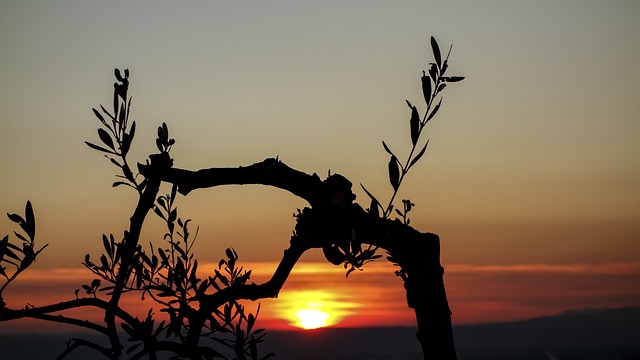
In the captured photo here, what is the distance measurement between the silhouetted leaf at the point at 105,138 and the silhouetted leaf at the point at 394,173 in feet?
8.03

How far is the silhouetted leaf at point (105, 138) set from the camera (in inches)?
265

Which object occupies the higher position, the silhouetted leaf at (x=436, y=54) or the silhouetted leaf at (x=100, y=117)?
the silhouetted leaf at (x=436, y=54)

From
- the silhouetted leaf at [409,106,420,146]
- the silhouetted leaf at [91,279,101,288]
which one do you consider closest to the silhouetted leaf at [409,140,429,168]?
the silhouetted leaf at [409,106,420,146]

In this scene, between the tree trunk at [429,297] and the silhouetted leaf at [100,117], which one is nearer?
the silhouetted leaf at [100,117]

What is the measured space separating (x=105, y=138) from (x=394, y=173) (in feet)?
8.27

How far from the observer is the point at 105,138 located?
22.2 ft

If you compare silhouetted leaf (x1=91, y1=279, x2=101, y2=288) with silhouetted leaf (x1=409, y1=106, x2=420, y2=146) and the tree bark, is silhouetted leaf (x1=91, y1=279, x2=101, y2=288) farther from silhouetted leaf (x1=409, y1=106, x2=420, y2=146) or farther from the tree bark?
silhouetted leaf (x1=409, y1=106, x2=420, y2=146)

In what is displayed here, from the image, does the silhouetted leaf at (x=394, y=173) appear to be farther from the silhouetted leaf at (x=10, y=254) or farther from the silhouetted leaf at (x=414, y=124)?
the silhouetted leaf at (x=10, y=254)

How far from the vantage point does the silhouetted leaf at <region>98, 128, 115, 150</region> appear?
6727 millimetres

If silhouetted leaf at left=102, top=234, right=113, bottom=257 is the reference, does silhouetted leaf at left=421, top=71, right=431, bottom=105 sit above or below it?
above

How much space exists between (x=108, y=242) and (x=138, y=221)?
2.17 meters

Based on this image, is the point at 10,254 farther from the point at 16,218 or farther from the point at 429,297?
the point at 429,297

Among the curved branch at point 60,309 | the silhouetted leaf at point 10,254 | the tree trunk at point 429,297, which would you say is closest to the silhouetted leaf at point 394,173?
the tree trunk at point 429,297

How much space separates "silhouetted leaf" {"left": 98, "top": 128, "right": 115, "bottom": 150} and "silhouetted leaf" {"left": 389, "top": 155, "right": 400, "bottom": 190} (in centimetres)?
245
